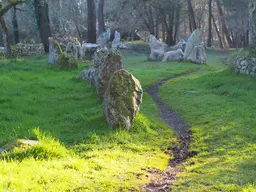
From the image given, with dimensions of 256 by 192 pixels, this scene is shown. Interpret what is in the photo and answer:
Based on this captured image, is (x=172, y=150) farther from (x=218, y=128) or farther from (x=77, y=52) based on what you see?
(x=77, y=52)

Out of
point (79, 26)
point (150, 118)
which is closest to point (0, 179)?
point (150, 118)

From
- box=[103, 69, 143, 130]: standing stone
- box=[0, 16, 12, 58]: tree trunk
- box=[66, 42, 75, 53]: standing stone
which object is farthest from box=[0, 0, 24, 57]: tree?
box=[103, 69, 143, 130]: standing stone

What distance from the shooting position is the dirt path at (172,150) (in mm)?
5770

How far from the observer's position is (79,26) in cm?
4762

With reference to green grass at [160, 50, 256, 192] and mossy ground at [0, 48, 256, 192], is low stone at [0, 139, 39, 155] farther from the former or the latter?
green grass at [160, 50, 256, 192]

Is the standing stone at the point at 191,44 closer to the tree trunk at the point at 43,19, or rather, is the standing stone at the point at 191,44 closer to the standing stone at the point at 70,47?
the standing stone at the point at 70,47

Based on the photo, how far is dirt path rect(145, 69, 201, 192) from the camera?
5.77m

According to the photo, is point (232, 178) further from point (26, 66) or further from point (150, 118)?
point (26, 66)

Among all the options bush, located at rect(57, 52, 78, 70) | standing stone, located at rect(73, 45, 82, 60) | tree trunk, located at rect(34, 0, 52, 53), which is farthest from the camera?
tree trunk, located at rect(34, 0, 52, 53)

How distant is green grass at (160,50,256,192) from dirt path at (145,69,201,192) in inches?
7.5

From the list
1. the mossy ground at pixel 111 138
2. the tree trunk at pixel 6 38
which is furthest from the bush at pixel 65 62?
the tree trunk at pixel 6 38

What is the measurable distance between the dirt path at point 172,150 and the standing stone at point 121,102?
55.0 inches

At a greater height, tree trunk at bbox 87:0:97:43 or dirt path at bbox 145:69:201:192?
tree trunk at bbox 87:0:97:43

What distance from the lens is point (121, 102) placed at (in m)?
8.68
